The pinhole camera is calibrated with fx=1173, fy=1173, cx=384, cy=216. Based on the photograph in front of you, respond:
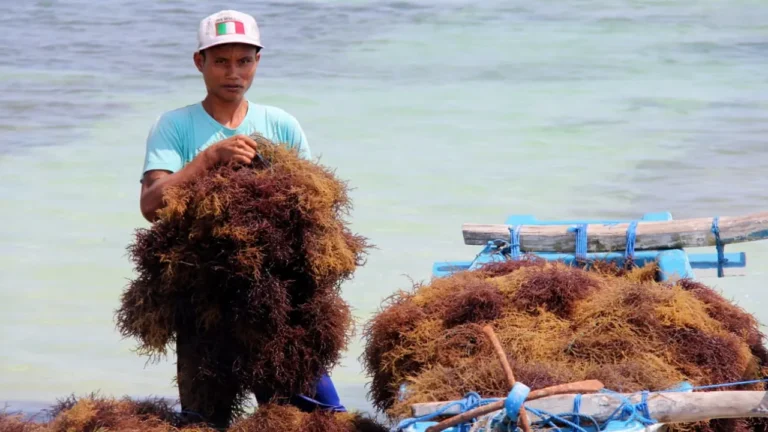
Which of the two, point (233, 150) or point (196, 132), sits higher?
point (196, 132)

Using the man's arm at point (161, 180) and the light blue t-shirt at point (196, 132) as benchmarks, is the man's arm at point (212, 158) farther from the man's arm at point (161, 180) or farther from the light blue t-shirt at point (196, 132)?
the light blue t-shirt at point (196, 132)

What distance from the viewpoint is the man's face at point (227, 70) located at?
190 inches

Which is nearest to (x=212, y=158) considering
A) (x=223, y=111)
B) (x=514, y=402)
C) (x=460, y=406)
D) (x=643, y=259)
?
(x=223, y=111)

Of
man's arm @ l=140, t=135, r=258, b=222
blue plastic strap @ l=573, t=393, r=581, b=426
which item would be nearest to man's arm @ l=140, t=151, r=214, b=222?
man's arm @ l=140, t=135, r=258, b=222

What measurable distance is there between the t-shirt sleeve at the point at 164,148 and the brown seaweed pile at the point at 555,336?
1.18 metres

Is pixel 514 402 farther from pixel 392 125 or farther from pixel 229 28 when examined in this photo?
pixel 392 125

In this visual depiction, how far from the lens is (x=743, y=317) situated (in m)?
5.21

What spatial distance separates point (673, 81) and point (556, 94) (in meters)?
1.91

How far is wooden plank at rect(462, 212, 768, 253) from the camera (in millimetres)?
6262

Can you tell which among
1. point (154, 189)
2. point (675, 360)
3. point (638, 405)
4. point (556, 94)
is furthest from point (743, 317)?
point (556, 94)

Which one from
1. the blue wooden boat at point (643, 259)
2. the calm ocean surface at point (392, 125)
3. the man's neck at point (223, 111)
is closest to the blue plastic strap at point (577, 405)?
the blue wooden boat at point (643, 259)

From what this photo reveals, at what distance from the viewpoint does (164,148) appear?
15.5 feet

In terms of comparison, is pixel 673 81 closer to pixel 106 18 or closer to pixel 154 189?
pixel 106 18

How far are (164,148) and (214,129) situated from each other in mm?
233
